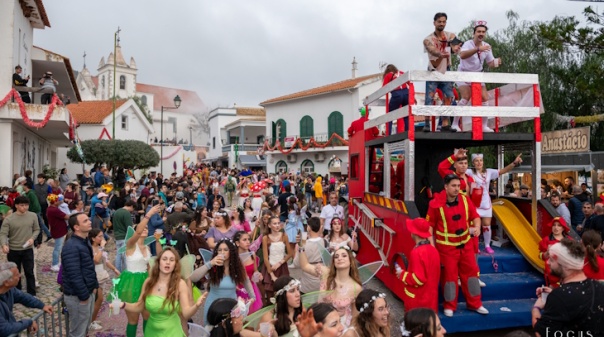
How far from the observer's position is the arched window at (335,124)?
34969 mm

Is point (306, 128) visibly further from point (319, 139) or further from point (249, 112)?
point (249, 112)

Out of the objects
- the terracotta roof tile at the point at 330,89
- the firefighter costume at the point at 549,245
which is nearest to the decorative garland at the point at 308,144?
the terracotta roof tile at the point at 330,89

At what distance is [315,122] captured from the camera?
3712 centimetres

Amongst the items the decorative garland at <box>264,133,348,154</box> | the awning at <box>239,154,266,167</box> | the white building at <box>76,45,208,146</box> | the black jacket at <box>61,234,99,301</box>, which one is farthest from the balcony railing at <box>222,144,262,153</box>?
the black jacket at <box>61,234,99,301</box>

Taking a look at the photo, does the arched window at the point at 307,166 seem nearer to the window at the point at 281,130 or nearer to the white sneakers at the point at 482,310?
the window at the point at 281,130

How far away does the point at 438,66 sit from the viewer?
6.98 metres

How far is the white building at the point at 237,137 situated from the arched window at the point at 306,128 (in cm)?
656

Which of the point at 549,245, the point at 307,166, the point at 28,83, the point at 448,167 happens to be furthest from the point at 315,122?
the point at 549,245

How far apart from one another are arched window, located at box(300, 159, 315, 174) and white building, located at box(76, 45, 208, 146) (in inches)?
1414

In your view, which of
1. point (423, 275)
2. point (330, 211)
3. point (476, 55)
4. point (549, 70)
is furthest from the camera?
point (549, 70)

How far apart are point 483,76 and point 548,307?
3.98 metres

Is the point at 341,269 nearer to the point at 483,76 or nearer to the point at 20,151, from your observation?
the point at 483,76

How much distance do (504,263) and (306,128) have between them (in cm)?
3119

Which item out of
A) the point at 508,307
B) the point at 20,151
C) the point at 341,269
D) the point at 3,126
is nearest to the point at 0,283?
the point at 341,269
